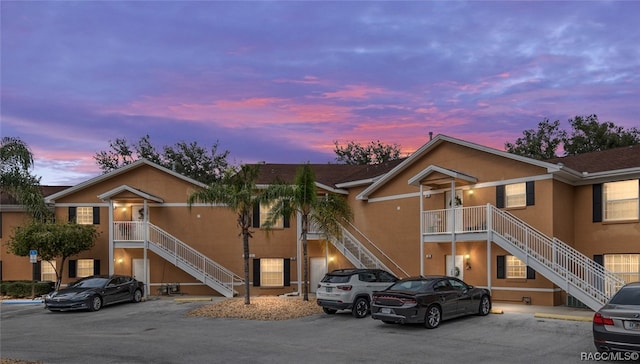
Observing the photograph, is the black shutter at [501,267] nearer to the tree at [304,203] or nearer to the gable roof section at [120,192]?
the tree at [304,203]

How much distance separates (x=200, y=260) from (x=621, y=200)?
1857cm

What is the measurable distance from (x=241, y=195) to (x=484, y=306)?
9443 millimetres

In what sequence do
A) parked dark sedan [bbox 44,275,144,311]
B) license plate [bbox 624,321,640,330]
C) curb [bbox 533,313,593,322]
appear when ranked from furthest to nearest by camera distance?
1. parked dark sedan [bbox 44,275,144,311]
2. curb [bbox 533,313,593,322]
3. license plate [bbox 624,321,640,330]

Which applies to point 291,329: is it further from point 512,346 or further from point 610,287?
point 610,287

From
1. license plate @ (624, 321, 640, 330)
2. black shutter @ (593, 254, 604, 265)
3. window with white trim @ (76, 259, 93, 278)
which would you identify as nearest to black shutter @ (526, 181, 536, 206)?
black shutter @ (593, 254, 604, 265)

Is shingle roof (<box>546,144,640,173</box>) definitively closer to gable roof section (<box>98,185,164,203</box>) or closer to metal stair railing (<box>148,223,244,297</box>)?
metal stair railing (<box>148,223,244,297</box>)

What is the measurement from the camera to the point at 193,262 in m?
27.5

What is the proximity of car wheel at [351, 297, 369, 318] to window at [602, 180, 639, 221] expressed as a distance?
9636 millimetres

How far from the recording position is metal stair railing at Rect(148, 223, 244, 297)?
26.3 metres

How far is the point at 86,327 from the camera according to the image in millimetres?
17484

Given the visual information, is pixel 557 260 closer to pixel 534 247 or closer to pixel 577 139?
pixel 534 247

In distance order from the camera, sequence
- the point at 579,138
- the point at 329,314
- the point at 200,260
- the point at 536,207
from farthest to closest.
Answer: the point at 579,138 < the point at 200,260 < the point at 536,207 < the point at 329,314

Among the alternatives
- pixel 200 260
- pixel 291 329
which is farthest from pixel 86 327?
pixel 200 260

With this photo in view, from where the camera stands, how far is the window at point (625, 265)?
64.6ft
